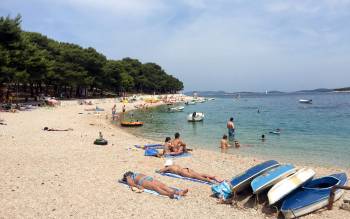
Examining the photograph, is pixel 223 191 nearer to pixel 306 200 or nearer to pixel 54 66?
pixel 306 200

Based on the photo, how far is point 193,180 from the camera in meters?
11.7

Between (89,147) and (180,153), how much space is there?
4.47 meters

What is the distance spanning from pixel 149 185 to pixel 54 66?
160 feet

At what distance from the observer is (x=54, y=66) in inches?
2163

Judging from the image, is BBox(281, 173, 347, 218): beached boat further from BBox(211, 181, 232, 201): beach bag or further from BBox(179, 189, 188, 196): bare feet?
BBox(179, 189, 188, 196): bare feet

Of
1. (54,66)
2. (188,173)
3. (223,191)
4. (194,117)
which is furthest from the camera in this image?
(54,66)

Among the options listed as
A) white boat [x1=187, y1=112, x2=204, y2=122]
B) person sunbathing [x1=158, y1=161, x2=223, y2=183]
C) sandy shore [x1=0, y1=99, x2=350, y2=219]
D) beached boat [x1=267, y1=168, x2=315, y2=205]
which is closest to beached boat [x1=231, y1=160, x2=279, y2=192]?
sandy shore [x1=0, y1=99, x2=350, y2=219]

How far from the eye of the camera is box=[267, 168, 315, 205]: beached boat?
28.6 ft

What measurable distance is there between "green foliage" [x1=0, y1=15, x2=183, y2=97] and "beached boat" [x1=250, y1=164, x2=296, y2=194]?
31.0 m

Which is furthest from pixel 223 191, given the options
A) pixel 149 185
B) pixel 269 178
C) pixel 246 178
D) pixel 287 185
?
pixel 149 185

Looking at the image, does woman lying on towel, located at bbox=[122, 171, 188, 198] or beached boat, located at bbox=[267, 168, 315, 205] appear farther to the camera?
woman lying on towel, located at bbox=[122, 171, 188, 198]

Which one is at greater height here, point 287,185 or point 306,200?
point 287,185

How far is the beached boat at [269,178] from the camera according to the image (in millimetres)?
9086

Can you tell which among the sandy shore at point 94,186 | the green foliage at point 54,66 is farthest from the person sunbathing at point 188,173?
the green foliage at point 54,66
